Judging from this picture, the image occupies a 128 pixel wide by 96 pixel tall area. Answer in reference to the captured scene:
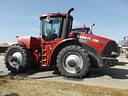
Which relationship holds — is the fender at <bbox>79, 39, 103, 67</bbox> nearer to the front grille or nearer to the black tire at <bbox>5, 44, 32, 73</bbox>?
the front grille

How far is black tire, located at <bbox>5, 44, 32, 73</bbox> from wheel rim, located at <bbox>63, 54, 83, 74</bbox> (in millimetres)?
1909

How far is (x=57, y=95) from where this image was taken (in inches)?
253

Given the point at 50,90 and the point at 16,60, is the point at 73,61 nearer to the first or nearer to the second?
the point at 16,60

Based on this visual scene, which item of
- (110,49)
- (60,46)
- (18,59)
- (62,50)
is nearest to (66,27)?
(60,46)

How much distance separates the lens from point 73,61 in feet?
33.5

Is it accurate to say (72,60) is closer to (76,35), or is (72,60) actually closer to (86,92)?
(76,35)

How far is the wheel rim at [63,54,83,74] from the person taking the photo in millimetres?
10096

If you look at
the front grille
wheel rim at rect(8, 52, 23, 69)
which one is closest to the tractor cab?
Answer: wheel rim at rect(8, 52, 23, 69)

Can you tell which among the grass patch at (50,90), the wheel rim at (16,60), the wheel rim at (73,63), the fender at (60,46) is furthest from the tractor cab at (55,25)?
the grass patch at (50,90)

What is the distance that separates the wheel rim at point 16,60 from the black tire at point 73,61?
2.00 m

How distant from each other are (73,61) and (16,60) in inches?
111

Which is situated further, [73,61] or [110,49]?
[110,49]

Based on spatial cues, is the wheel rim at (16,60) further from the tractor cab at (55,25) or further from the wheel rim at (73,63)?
the wheel rim at (73,63)

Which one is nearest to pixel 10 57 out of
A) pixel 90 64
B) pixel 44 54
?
pixel 44 54
